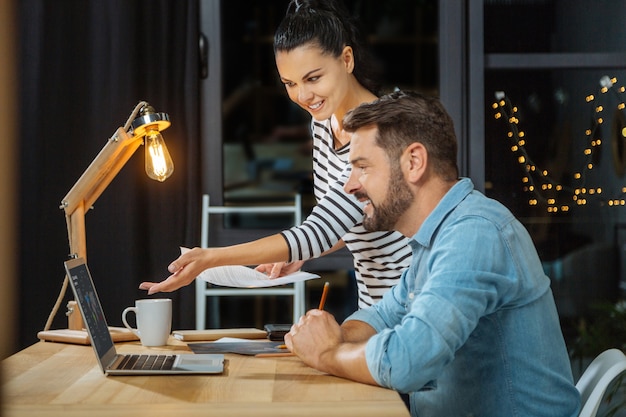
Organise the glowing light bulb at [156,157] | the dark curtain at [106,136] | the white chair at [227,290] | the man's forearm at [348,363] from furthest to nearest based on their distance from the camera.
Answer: the white chair at [227,290] < the dark curtain at [106,136] < the glowing light bulb at [156,157] < the man's forearm at [348,363]

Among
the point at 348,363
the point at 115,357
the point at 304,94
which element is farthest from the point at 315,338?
the point at 304,94

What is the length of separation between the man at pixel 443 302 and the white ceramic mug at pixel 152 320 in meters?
0.40

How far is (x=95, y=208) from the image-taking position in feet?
10.1

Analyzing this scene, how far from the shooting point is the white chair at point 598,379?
4.59 feet

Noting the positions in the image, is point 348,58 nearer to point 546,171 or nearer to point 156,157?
point 156,157

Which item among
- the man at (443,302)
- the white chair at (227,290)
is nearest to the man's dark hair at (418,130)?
the man at (443,302)

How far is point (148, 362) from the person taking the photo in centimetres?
149

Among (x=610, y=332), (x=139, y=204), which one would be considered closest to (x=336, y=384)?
(x=139, y=204)

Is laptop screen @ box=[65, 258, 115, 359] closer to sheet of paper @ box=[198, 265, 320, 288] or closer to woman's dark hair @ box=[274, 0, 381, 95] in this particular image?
sheet of paper @ box=[198, 265, 320, 288]

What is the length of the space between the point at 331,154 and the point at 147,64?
4.18 feet

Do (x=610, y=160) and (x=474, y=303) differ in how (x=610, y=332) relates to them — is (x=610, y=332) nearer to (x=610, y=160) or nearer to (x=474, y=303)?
(x=610, y=160)

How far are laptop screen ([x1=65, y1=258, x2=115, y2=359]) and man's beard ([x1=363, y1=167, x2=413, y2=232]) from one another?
537 mm

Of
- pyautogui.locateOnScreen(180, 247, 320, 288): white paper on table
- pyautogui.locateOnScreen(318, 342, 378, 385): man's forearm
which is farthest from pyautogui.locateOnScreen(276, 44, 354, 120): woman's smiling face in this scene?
pyautogui.locateOnScreen(318, 342, 378, 385): man's forearm

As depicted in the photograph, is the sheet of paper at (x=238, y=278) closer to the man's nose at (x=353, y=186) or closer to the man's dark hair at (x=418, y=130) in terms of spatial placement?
the man's nose at (x=353, y=186)
